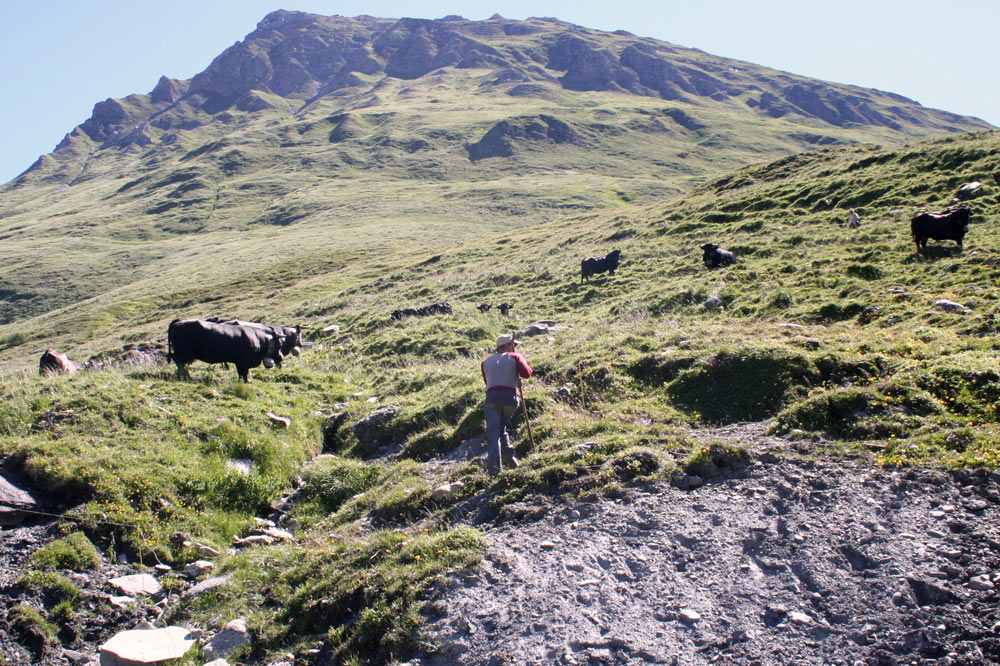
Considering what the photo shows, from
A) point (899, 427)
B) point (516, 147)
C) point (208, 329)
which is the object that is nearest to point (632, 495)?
point (899, 427)

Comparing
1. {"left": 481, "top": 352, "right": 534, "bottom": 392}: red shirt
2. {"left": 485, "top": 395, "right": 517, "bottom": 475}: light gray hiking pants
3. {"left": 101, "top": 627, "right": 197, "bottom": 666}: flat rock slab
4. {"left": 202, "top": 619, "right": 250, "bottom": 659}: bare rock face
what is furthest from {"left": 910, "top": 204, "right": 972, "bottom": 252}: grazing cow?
{"left": 101, "top": 627, "right": 197, "bottom": 666}: flat rock slab

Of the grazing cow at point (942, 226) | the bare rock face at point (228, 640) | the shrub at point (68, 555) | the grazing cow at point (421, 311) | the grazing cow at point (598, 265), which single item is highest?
the grazing cow at point (942, 226)

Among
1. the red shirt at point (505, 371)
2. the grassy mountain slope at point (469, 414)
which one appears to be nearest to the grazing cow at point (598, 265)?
the grassy mountain slope at point (469, 414)

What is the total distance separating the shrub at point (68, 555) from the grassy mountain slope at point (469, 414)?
1.44 feet

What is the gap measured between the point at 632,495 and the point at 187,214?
11921cm

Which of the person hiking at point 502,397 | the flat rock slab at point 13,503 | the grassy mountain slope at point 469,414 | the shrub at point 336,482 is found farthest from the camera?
the shrub at point 336,482

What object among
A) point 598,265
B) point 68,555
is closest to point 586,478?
point 68,555

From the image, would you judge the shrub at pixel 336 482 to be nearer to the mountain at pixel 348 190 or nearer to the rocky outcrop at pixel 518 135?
the mountain at pixel 348 190

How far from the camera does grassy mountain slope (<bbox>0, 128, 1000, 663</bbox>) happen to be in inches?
301

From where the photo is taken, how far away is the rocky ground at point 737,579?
5.34 metres

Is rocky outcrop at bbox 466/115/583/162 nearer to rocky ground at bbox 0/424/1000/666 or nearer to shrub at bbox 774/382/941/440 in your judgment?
shrub at bbox 774/382/941/440

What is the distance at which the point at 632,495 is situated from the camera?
25.5 feet

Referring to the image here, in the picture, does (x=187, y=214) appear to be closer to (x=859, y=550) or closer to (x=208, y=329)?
(x=208, y=329)

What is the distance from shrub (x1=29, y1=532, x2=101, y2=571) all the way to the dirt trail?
195 inches
